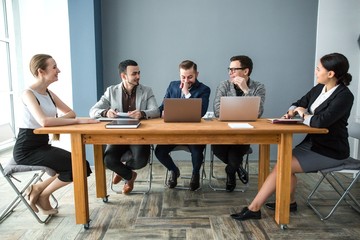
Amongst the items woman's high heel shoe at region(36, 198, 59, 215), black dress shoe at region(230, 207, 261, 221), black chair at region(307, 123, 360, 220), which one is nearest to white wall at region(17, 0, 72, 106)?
woman's high heel shoe at region(36, 198, 59, 215)

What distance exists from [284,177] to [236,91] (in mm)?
→ 1095

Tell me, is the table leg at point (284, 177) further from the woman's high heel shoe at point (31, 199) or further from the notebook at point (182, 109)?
the woman's high heel shoe at point (31, 199)

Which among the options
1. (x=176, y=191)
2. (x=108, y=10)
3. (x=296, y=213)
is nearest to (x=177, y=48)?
(x=108, y=10)

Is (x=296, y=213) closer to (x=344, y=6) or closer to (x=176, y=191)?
(x=176, y=191)

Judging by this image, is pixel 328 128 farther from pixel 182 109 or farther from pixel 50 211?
pixel 50 211

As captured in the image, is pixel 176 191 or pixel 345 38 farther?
pixel 345 38

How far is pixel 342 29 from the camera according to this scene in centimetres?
337

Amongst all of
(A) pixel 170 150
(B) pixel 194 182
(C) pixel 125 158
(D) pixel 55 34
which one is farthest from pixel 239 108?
(D) pixel 55 34

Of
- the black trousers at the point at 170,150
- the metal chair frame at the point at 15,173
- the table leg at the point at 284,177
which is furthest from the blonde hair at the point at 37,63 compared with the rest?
the table leg at the point at 284,177

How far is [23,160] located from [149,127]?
3.29ft

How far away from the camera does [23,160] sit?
7.12ft

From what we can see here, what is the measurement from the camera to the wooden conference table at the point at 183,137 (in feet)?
6.56

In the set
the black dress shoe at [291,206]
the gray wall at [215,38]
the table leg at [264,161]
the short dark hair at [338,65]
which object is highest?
the gray wall at [215,38]

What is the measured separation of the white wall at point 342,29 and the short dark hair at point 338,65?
142cm
